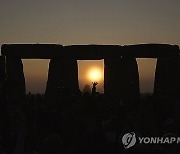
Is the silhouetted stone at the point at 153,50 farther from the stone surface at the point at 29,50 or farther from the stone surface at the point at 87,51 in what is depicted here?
the stone surface at the point at 29,50

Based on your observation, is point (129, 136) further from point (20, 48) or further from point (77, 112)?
point (20, 48)

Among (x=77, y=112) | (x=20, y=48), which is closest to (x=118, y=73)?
(x=20, y=48)

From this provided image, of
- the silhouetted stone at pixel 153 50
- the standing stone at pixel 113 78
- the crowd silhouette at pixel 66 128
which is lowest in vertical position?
the crowd silhouette at pixel 66 128

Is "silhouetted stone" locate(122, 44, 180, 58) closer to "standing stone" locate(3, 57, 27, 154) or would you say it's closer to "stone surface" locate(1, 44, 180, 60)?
"stone surface" locate(1, 44, 180, 60)

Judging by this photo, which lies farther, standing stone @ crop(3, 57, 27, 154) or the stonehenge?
the stonehenge

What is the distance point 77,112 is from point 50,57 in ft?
54.2

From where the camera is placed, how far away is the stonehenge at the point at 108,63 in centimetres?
2458

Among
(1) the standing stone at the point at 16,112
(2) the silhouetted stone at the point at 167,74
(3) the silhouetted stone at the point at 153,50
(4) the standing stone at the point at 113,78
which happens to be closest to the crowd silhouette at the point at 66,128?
(1) the standing stone at the point at 16,112

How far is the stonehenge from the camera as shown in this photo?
968 inches

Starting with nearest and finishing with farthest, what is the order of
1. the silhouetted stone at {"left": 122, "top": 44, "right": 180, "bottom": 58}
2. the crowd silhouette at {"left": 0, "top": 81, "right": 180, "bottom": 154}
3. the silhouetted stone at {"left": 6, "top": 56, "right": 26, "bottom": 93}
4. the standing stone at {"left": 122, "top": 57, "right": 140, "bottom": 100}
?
the crowd silhouette at {"left": 0, "top": 81, "right": 180, "bottom": 154}, the silhouetted stone at {"left": 122, "top": 44, "right": 180, "bottom": 58}, the silhouetted stone at {"left": 6, "top": 56, "right": 26, "bottom": 93}, the standing stone at {"left": 122, "top": 57, "right": 140, "bottom": 100}

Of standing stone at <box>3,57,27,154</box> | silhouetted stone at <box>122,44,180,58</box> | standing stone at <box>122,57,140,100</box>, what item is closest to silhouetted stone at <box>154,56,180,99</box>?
silhouetted stone at <box>122,44,180,58</box>

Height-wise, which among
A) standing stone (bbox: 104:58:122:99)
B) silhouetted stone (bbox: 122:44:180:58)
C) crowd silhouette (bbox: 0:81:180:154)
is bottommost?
crowd silhouette (bbox: 0:81:180:154)

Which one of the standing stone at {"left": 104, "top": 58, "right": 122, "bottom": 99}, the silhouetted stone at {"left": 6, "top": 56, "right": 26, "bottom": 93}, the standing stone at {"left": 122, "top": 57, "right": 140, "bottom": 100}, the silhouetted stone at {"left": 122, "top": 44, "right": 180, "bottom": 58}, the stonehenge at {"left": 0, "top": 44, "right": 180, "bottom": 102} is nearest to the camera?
the silhouetted stone at {"left": 122, "top": 44, "right": 180, "bottom": 58}

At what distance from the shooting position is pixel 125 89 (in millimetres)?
25969
